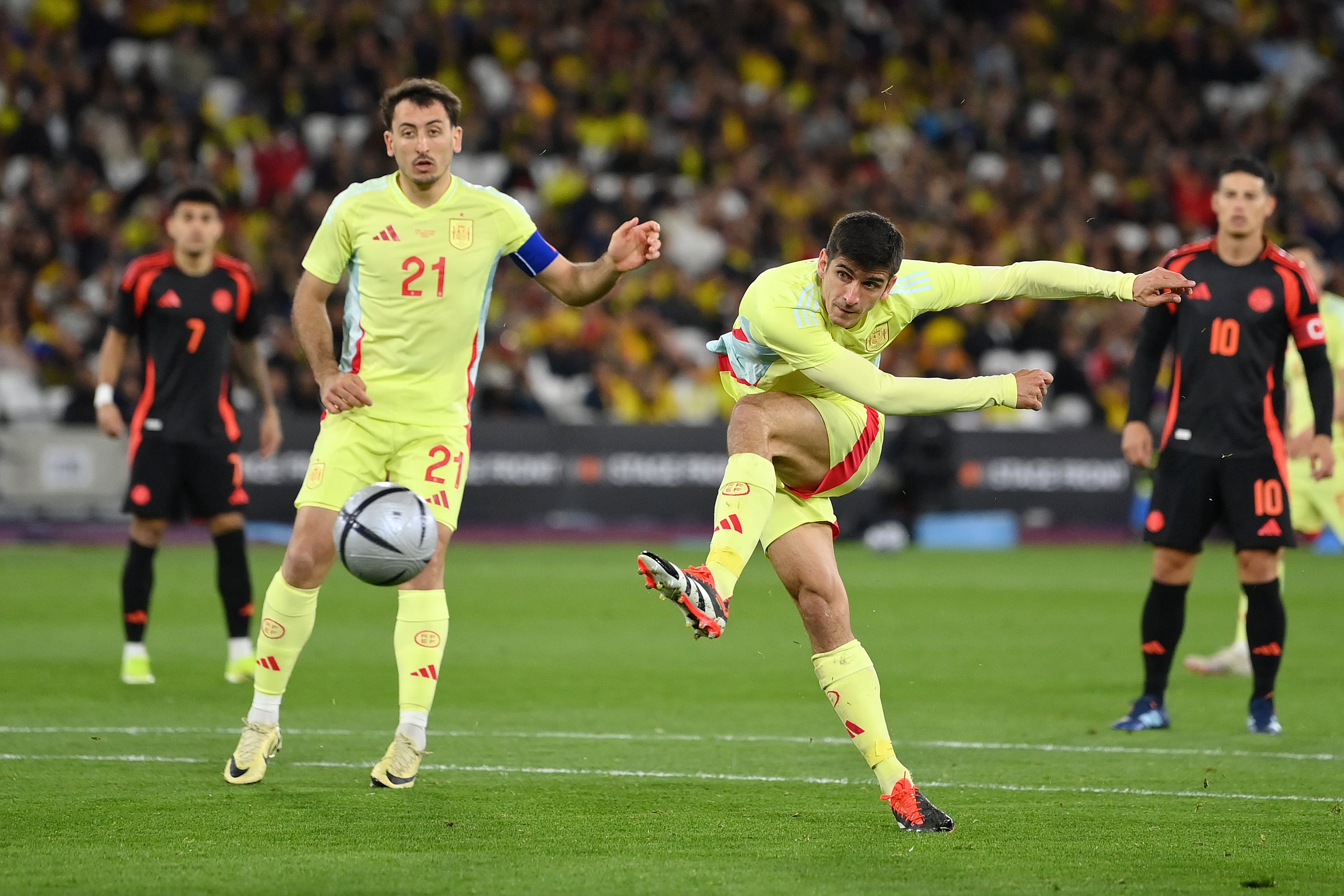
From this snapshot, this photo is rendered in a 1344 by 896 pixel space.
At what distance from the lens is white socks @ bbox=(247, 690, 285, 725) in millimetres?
6578

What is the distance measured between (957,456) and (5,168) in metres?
11.4

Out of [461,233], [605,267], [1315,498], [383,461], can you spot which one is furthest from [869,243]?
[1315,498]

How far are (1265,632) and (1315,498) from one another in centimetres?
277

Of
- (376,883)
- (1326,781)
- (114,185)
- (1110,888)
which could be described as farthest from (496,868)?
(114,185)

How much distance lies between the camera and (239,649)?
9.48m

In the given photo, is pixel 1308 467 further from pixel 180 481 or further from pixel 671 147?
pixel 671 147

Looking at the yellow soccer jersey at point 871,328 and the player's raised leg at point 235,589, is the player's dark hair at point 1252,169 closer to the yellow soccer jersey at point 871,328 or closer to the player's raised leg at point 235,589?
the yellow soccer jersey at point 871,328

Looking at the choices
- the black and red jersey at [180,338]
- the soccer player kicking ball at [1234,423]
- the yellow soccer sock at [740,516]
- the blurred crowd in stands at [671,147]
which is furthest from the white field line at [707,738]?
the blurred crowd in stands at [671,147]

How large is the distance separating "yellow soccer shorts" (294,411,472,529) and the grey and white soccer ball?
0.41 m

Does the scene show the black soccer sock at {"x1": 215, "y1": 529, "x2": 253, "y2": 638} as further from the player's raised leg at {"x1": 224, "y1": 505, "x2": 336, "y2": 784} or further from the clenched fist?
the clenched fist

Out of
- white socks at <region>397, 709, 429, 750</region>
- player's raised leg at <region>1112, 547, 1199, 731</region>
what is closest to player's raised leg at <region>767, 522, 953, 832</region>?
white socks at <region>397, 709, 429, 750</region>

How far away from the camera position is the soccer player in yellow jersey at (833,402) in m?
5.64

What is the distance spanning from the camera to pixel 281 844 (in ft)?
17.7

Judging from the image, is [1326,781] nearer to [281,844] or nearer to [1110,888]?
[1110,888]
